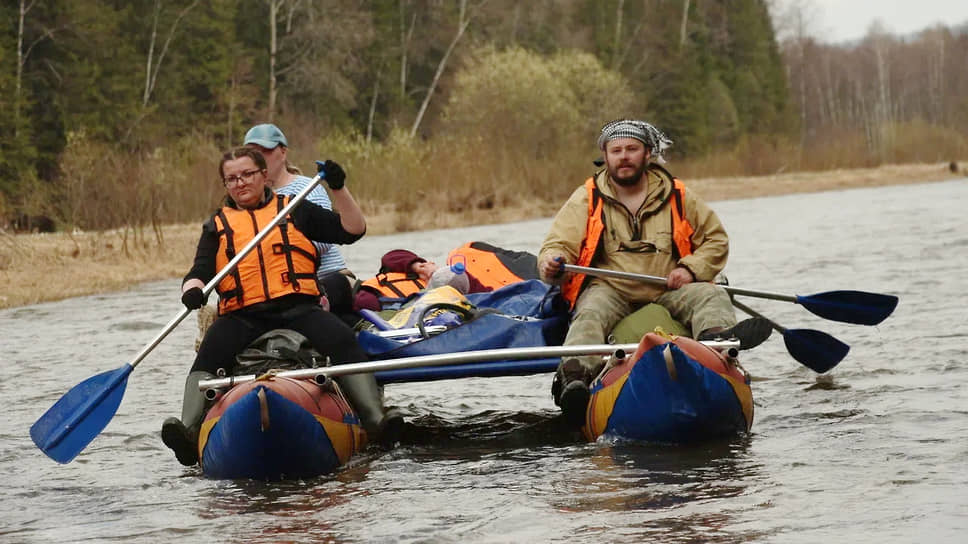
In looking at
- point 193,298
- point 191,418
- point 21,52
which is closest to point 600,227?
point 193,298

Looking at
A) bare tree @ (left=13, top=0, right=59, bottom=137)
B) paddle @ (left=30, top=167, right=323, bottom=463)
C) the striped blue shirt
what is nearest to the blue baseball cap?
the striped blue shirt

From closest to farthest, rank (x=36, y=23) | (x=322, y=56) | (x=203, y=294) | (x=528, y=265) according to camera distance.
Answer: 1. (x=203, y=294)
2. (x=528, y=265)
3. (x=36, y=23)
4. (x=322, y=56)

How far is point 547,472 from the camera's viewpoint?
18.9ft

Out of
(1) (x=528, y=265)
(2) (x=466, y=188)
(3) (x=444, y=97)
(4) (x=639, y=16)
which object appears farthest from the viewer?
(4) (x=639, y=16)

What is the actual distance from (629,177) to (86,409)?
102 inches

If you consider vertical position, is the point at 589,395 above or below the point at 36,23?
below

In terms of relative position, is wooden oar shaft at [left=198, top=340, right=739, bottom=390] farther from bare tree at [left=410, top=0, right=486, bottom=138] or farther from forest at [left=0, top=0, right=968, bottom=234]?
bare tree at [left=410, top=0, right=486, bottom=138]

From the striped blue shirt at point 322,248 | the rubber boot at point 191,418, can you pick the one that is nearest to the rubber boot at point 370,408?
the rubber boot at point 191,418

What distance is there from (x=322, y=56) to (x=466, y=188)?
43.6 feet

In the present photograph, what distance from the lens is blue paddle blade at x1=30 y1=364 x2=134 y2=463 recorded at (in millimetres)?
5902

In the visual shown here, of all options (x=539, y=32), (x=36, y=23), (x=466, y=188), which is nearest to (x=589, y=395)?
(x=466, y=188)

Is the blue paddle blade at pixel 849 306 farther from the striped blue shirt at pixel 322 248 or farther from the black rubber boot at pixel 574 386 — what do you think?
the striped blue shirt at pixel 322 248

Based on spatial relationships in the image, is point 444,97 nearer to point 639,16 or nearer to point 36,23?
point 639,16

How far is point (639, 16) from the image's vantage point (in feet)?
164
